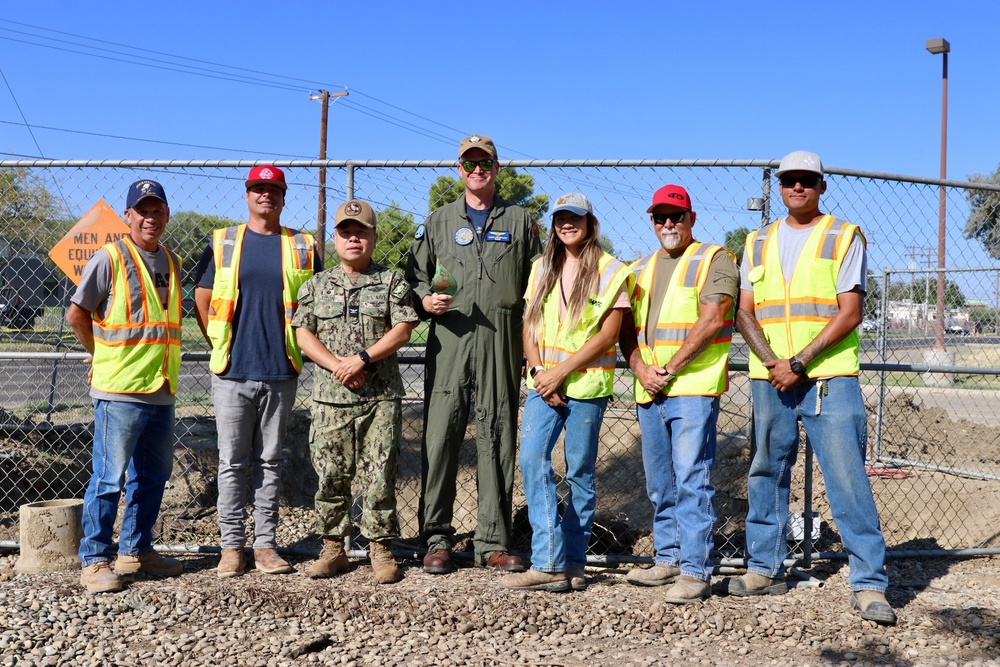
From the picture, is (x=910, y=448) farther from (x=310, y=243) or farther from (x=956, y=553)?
(x=310, y=243)

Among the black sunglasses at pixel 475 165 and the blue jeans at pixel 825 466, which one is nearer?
the blue jeans at pixel 825 466

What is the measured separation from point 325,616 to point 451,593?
0.68 m

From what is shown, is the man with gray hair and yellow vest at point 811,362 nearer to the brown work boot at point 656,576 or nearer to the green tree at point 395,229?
the brown work boot at point 656,576

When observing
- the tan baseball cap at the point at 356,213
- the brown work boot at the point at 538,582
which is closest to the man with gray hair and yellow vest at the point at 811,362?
the brown work boot at the point at 538,582

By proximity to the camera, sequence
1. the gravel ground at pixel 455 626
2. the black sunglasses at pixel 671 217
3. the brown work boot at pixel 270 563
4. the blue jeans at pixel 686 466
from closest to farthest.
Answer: the gravel ground at pixel 455 626
the blue jeans at pixel 686 466
the black sunglasses at pixel 671 217
the brown work boot at pixel 270 563

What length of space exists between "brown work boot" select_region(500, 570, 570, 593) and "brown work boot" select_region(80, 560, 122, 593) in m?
2.09

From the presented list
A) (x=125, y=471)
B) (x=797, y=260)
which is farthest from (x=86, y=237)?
(x=797, y=260)

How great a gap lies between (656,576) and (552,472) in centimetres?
84

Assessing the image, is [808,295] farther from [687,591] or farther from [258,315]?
[258,315]

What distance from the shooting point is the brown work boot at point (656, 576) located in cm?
473

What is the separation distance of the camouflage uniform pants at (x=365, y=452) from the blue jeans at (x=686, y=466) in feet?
4.63

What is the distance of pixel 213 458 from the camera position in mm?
7363

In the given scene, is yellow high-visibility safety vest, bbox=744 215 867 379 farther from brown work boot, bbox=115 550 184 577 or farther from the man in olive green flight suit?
brown work boot, bbox=115 550 184 577

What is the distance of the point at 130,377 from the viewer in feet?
15.4
